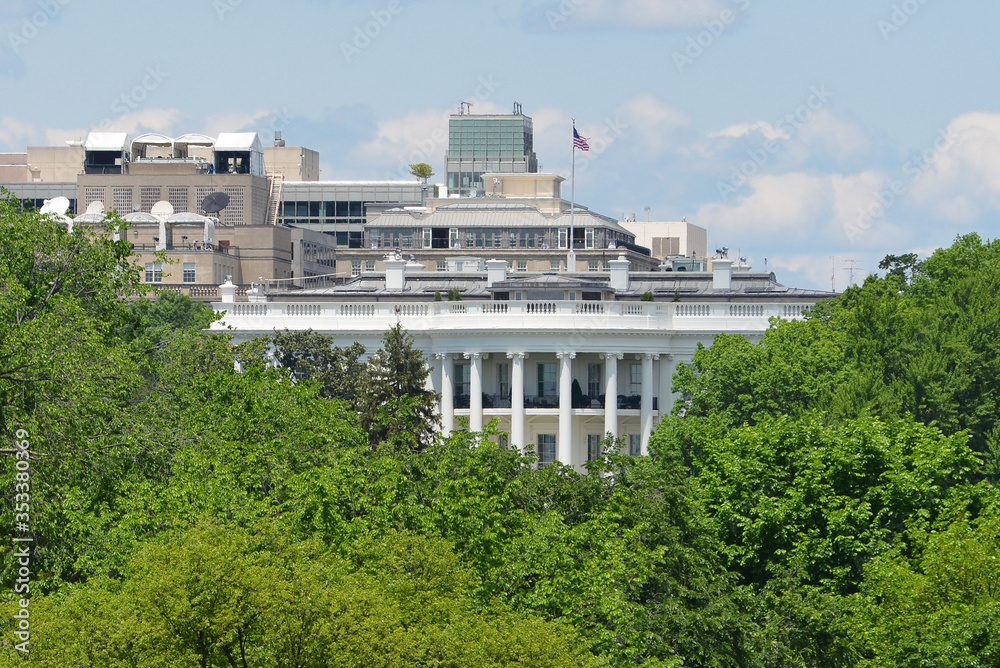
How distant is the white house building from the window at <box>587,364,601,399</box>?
5 cm

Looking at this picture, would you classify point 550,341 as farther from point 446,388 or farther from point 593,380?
point 446,388

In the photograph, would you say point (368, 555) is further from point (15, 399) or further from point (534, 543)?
point (15, 399)

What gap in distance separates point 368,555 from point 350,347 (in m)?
56.9

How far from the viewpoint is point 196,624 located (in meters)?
45.4

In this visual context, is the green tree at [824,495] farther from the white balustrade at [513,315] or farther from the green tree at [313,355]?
the green tree at [313,355]

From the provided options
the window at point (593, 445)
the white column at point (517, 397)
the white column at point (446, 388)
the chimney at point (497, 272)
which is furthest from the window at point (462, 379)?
the chimney at point (497, 272)

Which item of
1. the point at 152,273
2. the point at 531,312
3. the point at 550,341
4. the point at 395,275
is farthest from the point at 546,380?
the point at 152,273

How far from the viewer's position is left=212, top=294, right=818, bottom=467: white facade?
360ft

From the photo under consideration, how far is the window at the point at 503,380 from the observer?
11312 centimetres

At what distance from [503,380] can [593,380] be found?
465 centimetres

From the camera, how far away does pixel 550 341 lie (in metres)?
110

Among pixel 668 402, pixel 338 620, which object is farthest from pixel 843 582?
pixel 668 402

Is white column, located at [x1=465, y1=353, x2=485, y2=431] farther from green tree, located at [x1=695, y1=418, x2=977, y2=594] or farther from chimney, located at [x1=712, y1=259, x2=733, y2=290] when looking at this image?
green tree, located at [x1=695, y1=418, x2=977, y2=594]

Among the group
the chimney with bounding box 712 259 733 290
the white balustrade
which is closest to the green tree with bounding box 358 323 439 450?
the white balustrade
